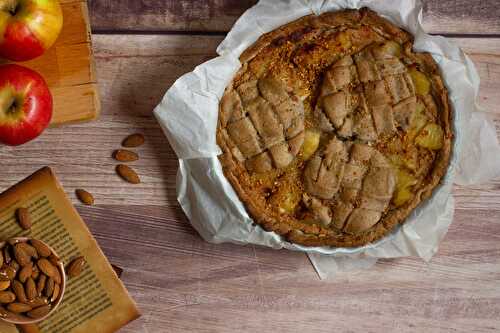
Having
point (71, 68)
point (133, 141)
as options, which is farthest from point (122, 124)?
point (71, 68)

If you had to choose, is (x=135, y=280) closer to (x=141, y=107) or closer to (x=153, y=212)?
(x=153, y=212)

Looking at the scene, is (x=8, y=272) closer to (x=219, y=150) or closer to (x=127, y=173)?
(x=127, y=173)

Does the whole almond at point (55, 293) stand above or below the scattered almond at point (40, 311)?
above

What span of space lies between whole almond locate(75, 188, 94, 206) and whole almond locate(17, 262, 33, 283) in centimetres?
22

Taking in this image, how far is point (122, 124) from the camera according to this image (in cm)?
187

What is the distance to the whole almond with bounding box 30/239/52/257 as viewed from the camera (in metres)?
1.77

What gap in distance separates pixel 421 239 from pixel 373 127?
353mm

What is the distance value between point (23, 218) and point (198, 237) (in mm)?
480

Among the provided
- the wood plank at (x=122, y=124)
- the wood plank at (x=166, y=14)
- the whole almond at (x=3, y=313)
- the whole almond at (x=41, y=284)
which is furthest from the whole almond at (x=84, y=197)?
the wood plank at (x=166, y=14)

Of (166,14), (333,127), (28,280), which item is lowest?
(28,280)

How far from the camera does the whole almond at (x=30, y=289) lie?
1.76 metres

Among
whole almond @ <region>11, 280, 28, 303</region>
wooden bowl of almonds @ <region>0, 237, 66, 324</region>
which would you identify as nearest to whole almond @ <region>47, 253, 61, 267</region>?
wooden bowl of almonds @ <region>0, 237, 66, 324</region>

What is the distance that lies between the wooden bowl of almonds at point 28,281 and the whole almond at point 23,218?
5 centimetres

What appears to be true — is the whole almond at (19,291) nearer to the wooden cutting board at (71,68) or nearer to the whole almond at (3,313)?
the whole almond at (3,313)
